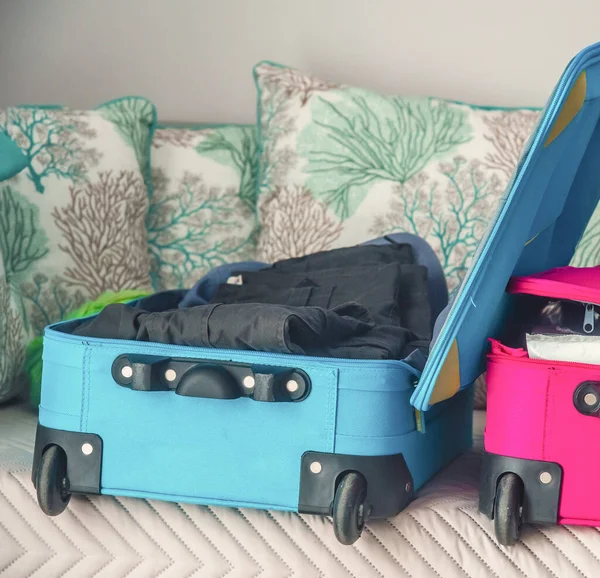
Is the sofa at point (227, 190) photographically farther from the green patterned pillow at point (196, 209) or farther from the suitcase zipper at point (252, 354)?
the suitcase zipper at point (252, 354)

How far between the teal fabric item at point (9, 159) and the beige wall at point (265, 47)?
600 millimetres

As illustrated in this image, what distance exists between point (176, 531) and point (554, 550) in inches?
16.3

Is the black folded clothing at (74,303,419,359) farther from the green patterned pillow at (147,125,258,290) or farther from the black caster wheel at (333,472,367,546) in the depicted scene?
the green patterned pillow at (147,125,258,290)

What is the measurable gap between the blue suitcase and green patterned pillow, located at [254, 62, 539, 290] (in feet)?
2.01

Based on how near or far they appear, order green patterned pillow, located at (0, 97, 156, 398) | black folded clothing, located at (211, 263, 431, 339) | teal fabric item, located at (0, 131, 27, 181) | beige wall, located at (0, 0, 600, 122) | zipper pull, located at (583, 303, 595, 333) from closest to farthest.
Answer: zipper pull, located at (583, 303, 595, 333)
black folded clothing, located at (211, 263, 431, 339)
teal fabric item, located at (0, 131, 27, 181)
green patterned pillow, located at (0, 97, 156, 398)
beige wall, located at (0, 0, 600, 122)

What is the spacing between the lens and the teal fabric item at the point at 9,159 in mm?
1206

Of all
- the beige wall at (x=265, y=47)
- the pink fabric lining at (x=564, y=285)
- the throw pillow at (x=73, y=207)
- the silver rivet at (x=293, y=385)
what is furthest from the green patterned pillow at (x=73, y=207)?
the pink fabric lining at (x=564, y=285)

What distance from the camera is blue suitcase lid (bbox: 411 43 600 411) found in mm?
814

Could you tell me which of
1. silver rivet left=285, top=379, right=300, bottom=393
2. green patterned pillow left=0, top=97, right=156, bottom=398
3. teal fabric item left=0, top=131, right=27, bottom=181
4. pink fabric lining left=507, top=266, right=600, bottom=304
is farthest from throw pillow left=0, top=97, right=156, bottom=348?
pink fabric lining left=507, top=266, right=600, bottom=304

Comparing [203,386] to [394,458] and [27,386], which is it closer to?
Result: [394,458]

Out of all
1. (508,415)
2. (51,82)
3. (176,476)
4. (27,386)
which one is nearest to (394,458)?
(508,415)

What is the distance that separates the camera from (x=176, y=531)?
3.06 ft

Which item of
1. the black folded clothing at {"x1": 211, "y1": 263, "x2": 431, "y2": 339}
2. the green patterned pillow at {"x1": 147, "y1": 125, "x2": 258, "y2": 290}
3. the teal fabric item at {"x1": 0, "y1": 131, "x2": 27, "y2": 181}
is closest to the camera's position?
the black folded clothing at {"x1": 211, "y1": 263, "x2": 431, "y2": 339}

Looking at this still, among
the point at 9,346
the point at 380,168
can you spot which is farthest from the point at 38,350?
the point at 380,168
